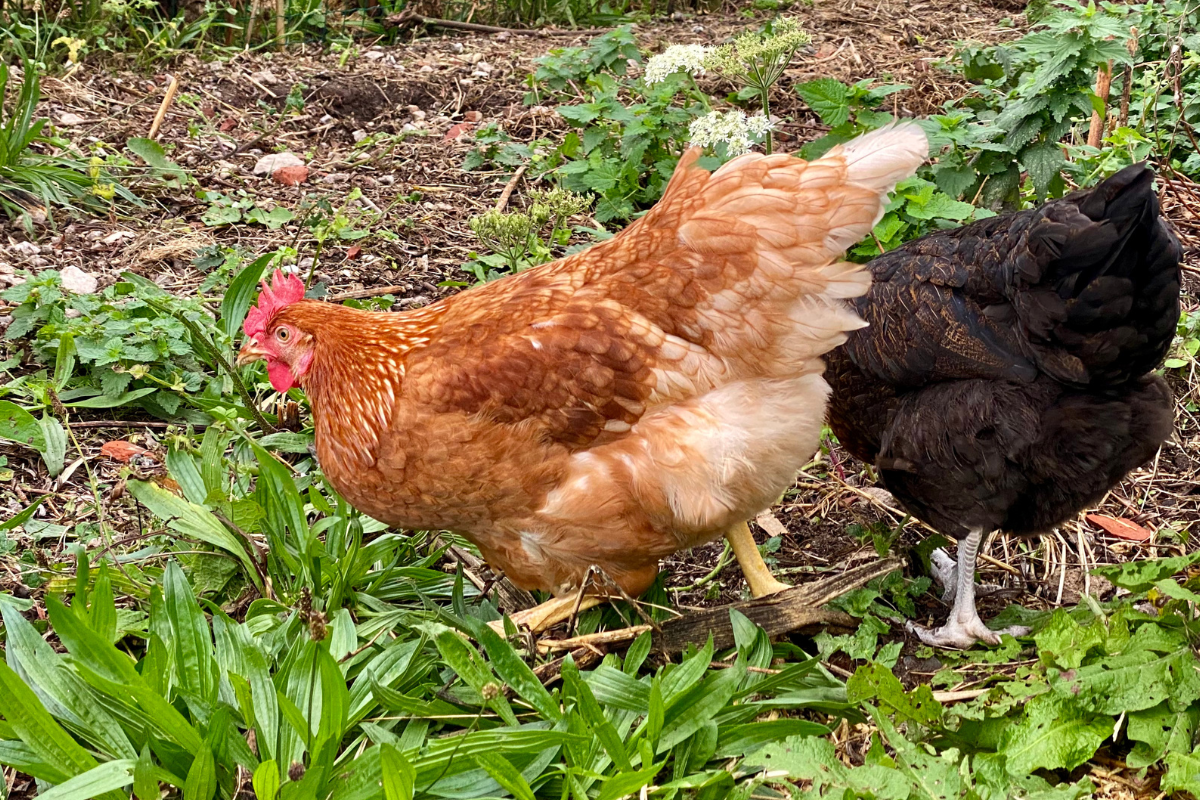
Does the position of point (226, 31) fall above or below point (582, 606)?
above

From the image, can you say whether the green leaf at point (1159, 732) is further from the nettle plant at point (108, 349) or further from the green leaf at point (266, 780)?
the nettle plant at point (108, 349)

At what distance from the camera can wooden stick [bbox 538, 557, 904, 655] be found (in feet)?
9.91

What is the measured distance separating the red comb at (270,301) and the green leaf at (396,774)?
4.77 ft

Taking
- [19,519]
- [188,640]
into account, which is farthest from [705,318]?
[19,519]

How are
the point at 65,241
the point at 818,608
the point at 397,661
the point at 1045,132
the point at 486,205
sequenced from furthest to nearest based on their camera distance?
the point at 486,205 < the point at 65,241 < the point at 1045,132 < the point at 818,608 < the point at 397,661

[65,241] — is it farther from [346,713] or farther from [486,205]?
[346,713]

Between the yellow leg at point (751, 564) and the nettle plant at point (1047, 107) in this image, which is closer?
the yellow leg at point (751, 564)

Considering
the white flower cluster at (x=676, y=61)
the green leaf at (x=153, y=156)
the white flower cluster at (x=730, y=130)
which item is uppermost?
the white flower cluster at (x=676, y=61)

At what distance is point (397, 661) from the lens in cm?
282

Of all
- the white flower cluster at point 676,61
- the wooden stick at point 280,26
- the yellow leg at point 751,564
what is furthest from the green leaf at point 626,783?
the wooden stick at point 280,26

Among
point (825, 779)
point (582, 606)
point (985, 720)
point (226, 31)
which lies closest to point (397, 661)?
point (582, 606)

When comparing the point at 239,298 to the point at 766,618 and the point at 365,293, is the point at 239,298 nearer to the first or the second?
the point at 365,293

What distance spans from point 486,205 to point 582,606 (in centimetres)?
272

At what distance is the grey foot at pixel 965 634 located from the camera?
3066 mm
